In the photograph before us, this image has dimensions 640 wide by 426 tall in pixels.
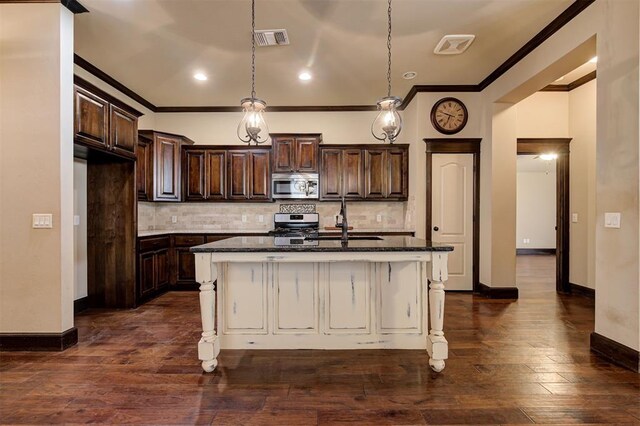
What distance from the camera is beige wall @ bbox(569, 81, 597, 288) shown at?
4.78 m

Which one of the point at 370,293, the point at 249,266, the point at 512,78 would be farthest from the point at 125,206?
the point at 512,78

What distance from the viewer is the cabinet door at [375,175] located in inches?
211

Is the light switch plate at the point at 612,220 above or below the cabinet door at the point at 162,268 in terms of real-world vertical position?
above

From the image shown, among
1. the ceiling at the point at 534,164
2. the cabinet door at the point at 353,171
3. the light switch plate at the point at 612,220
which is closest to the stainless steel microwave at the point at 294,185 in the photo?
the cabinet door at the point at 353,171

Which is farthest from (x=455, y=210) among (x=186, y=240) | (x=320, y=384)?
(x=186, y=240)

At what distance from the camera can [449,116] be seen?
4887 mm

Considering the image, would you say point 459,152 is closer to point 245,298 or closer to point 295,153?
point 295,153

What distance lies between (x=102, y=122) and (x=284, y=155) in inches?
100

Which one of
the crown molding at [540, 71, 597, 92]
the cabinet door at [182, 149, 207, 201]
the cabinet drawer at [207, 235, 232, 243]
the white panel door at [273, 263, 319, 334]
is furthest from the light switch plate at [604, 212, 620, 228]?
the cabinet door at [182, 149, 207, 201]

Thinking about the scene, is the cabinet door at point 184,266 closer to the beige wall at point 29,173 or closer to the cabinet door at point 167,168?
the cabinet door at point 167,168

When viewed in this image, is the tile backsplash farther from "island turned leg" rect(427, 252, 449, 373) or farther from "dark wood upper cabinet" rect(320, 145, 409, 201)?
"island turned leg" rect(427, 252, 449, 373)

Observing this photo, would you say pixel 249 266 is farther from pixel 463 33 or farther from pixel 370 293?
pixel 463 33

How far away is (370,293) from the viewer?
2758 millimetres

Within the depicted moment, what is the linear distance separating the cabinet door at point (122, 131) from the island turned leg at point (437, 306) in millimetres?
3629
